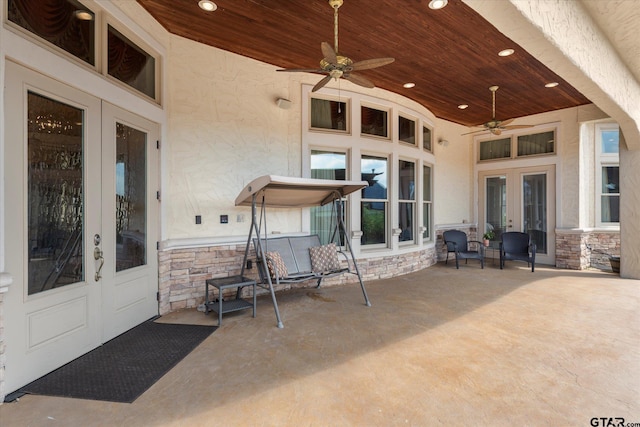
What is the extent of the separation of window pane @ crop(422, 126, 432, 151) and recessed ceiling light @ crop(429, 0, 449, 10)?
3.79 meters

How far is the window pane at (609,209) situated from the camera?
715 cm

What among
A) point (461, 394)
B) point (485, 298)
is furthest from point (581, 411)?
point (485, 298)

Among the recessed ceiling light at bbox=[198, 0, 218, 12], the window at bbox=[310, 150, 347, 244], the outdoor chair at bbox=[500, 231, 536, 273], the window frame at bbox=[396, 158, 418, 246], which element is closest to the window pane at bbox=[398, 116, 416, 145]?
the window frame at bbox=[396, 158, 418, 246]

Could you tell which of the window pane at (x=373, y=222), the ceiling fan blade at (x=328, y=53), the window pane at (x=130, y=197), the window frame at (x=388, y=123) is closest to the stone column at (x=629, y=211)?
the window frame at (x=388, y=123)

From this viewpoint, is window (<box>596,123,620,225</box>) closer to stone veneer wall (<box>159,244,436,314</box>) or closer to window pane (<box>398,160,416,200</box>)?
window pane (<box>398,160,416,200</box>)

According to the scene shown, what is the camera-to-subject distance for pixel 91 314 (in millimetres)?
3008

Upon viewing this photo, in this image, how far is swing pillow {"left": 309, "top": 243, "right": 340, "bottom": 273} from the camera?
15.9ft

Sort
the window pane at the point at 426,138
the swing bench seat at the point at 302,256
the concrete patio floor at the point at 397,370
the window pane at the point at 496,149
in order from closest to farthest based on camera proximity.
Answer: the concrete patio floor at the point at 397,370 < the swing bench seat at the point at 302,256 < the window pane at the point at 426,138 < the window pane at the point at 496,149

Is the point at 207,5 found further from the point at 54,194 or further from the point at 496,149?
the point at 496,149

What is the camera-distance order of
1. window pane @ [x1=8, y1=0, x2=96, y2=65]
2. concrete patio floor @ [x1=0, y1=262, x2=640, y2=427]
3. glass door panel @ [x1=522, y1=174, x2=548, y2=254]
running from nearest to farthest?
1. concrete patio floor @ [x1=0, y1=262, x2=640, y2=427]
2. window pane @ [x1=8, y1=0, x2=96, y2=65]
3. glass door panel @ [x1=522, y1=174, x2=548, y2=254]

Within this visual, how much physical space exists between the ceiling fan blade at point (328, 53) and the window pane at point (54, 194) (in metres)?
2.38

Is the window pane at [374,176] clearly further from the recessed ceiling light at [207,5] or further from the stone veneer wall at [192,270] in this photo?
the recessed ceiling light at [207,5]

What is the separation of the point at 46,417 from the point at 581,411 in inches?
138

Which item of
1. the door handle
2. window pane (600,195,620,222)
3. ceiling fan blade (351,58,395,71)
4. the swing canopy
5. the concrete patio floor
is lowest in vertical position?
the concrete patio floor
